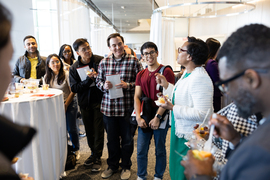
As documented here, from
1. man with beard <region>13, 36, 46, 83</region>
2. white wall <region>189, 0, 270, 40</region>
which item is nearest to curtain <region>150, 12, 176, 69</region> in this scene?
white wall <region>189, 0, 270, 40</region>

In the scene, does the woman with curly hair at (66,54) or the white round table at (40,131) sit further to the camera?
the woman with curly hair at (66,54)

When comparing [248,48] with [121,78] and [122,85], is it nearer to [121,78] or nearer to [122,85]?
[122,85]

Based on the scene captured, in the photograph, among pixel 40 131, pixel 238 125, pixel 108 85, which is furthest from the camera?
pixel 108 85

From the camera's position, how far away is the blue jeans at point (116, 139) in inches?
106

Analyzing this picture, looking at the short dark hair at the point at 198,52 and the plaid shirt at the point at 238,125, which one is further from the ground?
the short dark hair at the point at 198,52

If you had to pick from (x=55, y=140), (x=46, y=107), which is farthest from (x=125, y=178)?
(x=46, y=107)

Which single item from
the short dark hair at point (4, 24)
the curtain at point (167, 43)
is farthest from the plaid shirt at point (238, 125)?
the curtain at point (167, 43)

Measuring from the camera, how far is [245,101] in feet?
2.41

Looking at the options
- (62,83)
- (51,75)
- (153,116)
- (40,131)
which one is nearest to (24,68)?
(51,75)

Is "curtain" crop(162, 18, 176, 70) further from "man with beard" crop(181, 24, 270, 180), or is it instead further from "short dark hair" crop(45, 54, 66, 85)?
"man with beard" crop(181, 24, 270, 180)

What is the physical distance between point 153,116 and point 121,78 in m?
0.68

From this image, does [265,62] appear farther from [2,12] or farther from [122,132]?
[122,132]

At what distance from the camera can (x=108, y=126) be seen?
2.70 metres

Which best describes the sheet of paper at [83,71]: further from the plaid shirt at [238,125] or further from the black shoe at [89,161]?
the plaid shirt at [238,125]
